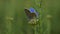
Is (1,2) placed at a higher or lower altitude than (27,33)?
higher

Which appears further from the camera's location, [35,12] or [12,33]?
[12,33]

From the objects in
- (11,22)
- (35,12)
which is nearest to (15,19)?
(11,22)

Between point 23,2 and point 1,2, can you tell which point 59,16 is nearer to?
point 23,2

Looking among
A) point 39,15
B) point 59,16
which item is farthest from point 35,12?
point 59,16

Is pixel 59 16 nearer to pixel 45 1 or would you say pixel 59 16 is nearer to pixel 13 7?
pixel 45 1

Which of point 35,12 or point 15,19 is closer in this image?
point 35,12

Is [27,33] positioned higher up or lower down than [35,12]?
lower down
